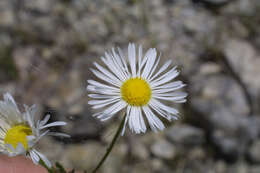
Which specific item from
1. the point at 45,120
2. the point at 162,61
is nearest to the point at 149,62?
the point at 45,120

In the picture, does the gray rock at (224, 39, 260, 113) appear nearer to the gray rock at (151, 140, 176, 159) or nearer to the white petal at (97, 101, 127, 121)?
the gray rock at (151, 140, 176, 159)

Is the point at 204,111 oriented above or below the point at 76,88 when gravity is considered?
below

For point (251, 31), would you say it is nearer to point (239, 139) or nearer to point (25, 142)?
point (239, 139)

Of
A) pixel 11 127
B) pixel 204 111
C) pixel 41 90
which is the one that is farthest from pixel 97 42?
pixel 11 127

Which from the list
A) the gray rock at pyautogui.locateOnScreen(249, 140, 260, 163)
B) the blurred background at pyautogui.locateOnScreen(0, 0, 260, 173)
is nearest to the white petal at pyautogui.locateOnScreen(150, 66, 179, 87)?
the blurred background at pyautogui.locateOnScreen(0, 0, 260, 173)

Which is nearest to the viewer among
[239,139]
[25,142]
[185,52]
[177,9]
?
[25,142]

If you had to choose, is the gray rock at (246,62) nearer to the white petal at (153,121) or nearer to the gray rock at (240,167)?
the gray rock at (240,167)

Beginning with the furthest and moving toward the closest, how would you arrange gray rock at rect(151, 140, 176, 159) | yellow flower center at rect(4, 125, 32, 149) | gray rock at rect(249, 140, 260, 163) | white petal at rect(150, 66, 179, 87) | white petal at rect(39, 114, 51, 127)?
gray rock at rect(151, 140, 176, 159), gray rock at rect(249, 140, 260, 163), white petal at rect(150, 66, 179, 87), yellow flower center at rect(4, 125, 32, 149), white petal at rect(39, 114, 51, 127)

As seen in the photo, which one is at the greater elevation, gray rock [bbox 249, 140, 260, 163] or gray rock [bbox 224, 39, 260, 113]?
gray rock [bbox 224, 39, 260, 113]

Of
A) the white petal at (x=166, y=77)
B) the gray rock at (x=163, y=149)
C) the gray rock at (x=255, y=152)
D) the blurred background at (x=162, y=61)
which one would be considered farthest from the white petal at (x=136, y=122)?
the gray rock at (x=255, y=152)
